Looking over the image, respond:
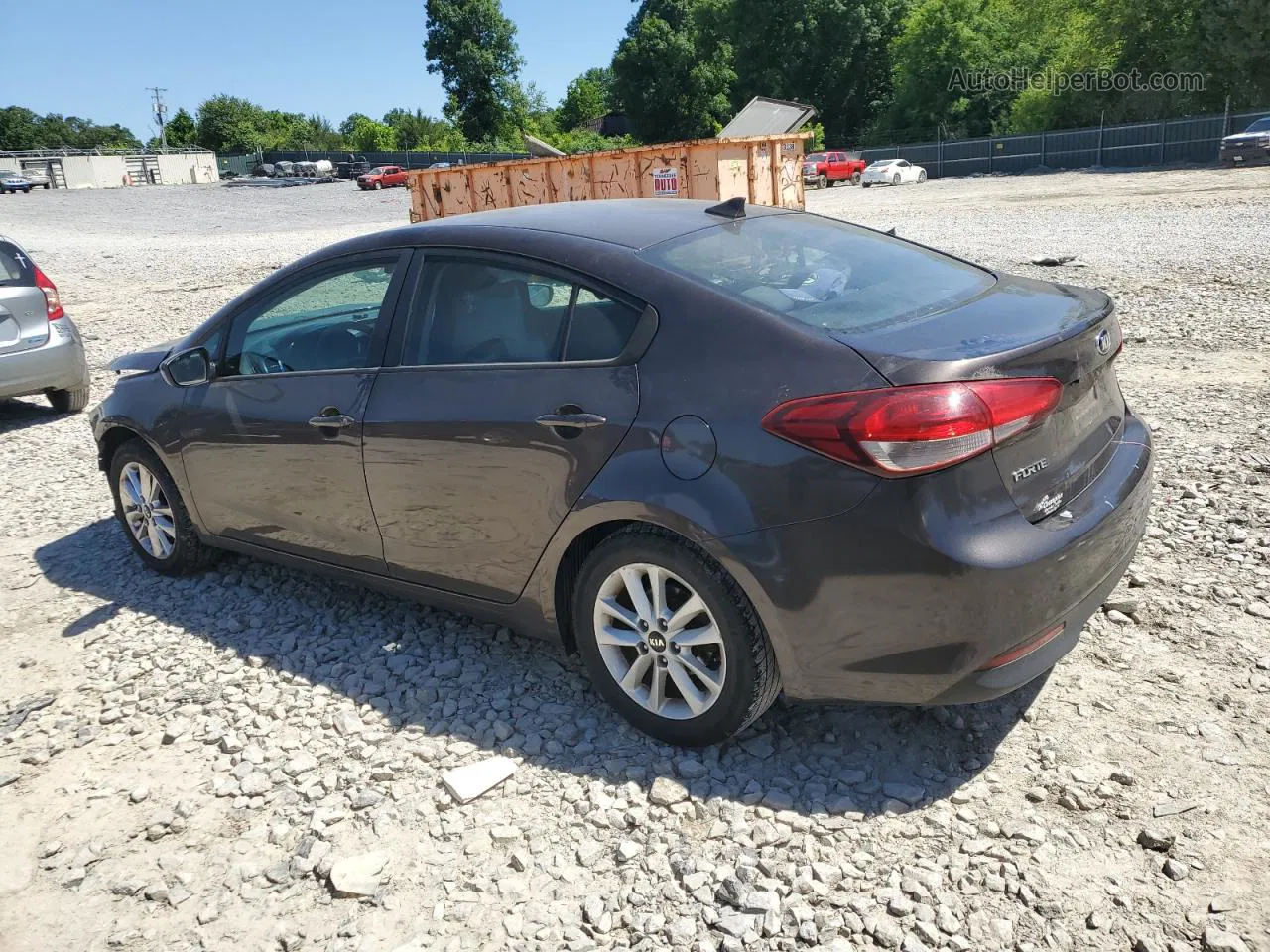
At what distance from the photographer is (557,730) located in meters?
3.43

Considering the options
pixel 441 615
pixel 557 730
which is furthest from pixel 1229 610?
pixel 441 615

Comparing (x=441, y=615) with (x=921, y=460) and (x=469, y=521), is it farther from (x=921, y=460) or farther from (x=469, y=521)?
(x=921, y=460)

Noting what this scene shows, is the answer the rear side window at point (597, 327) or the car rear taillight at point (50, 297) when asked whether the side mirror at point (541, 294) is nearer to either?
the rear side window at point (597, 327)

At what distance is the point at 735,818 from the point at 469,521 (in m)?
1.34

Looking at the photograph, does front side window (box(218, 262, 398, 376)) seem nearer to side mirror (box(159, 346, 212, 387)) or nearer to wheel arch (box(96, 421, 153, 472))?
side mirror (box(159, 346, 212, 387))

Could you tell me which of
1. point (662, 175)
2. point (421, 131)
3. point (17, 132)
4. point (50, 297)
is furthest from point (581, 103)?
point (50, 297)

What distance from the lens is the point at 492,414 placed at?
3.37m

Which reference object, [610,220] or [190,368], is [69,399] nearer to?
[190,368]

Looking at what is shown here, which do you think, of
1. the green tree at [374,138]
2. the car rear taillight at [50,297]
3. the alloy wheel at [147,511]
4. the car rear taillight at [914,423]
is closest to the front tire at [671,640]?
the car rear taillight at [914,423]

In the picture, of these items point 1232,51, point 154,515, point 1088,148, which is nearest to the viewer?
point 154,515

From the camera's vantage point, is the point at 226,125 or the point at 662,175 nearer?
the point at 662,175

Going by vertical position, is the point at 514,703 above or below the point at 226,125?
below

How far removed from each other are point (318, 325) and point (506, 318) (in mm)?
1279

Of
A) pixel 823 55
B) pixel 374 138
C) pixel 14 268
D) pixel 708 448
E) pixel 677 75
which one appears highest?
pixel 823 55
